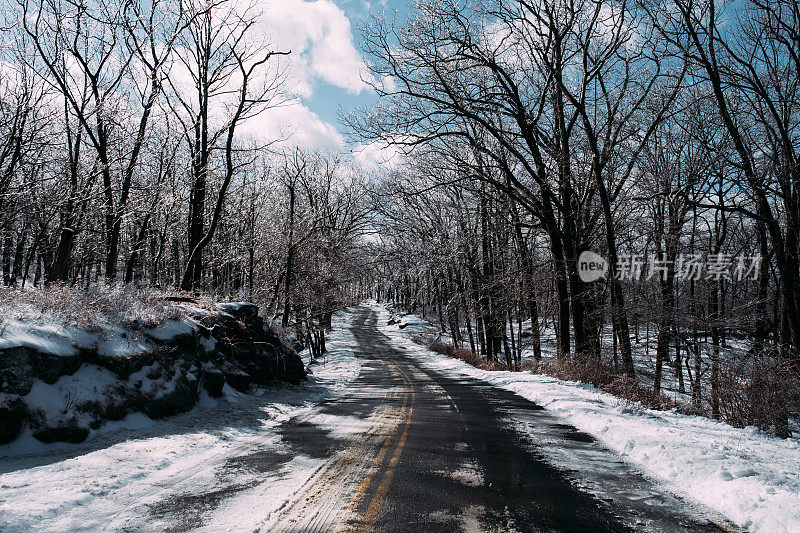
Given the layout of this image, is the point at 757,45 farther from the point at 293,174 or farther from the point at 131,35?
the point at 293,174

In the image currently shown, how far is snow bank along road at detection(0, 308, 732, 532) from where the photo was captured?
421cm

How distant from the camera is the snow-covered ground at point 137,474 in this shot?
168 inches

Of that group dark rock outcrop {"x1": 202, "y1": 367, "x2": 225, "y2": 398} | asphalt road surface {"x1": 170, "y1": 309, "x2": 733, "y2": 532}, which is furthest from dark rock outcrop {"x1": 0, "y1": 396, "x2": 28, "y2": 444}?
dark rock outcrop {"x1": 202, "y1": 367, "x2": 225, "y2": 398}

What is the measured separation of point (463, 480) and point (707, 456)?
3.47 m

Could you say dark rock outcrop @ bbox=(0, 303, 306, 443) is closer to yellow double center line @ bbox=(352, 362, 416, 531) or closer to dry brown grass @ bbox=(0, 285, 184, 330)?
dry brown grass @ bbox=(0, 285, 184, 330)

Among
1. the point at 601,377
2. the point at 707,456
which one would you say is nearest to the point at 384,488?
the point at 707,456

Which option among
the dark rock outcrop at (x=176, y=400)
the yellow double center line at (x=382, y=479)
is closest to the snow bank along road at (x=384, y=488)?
the yellow double center line at (x=382, y=479)

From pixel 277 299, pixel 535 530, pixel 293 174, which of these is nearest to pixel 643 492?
pixel 535 530

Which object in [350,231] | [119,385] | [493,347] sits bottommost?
[493,347]

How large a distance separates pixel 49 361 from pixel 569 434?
8.53 metres

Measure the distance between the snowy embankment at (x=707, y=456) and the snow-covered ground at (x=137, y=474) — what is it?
15.3 feet

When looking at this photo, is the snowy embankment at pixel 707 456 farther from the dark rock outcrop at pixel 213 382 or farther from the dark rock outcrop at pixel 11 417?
the dark rock outcrop at pixel 11 417

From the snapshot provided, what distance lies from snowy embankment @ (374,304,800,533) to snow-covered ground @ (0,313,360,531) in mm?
4665

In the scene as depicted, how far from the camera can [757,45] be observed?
13.8 metres
